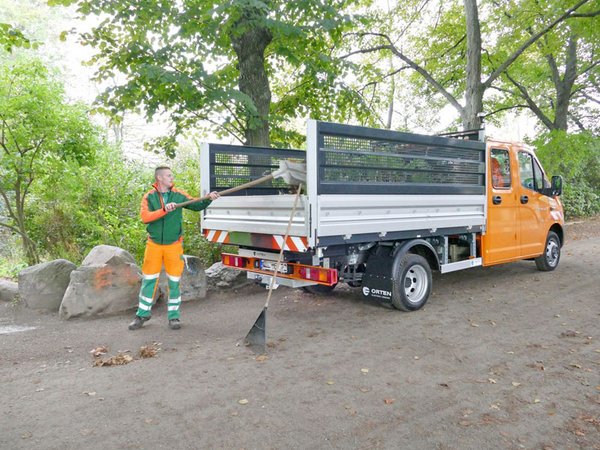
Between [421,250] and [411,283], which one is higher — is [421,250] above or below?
above

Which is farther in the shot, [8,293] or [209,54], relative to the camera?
[209,54]

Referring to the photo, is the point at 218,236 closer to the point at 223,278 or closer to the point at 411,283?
the point at 223,278

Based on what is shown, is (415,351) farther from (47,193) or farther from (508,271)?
(47,193)

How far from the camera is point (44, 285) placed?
6.51 metres

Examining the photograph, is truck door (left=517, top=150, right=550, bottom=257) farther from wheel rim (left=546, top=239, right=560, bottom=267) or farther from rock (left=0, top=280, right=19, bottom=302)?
rock (left=0, top=280, right=19, bottom=302)

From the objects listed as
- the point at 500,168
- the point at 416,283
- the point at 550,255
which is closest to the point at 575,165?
the point at 550,255

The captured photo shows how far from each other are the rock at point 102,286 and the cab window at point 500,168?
5.38m

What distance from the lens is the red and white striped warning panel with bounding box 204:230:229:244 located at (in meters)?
5.98

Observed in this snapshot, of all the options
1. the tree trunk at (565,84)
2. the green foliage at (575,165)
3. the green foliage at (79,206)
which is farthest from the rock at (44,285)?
the tree trunk at (565,84)

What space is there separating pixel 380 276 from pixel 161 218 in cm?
269

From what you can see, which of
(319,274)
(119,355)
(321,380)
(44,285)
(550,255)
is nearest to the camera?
(321,380)

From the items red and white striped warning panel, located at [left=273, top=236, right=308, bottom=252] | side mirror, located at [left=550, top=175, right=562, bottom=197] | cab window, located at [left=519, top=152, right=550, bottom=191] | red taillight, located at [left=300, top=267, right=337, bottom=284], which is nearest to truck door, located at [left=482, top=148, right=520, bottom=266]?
cab window, located at [left=519, top=152, right=550, bottom=191]

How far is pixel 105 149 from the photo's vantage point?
31.1 ft

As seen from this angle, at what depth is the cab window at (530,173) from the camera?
7699 mm
